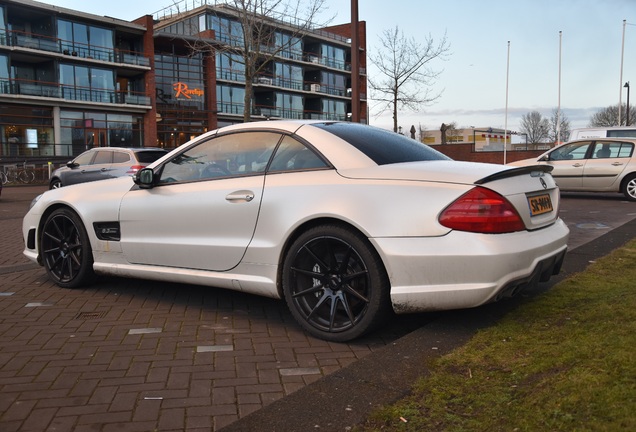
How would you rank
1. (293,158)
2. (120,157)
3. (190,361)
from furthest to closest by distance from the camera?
(120,157) → (293,158) → (190,361)

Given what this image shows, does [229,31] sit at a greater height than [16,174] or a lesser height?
greater

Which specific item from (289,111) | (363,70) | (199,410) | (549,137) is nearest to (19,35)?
(289,111)

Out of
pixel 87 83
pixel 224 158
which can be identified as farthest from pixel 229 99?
pixel 224 158

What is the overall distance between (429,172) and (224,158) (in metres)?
1.72

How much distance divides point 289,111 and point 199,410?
5605cm

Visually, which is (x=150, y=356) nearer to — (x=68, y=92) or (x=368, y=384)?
(x=368, y=384)

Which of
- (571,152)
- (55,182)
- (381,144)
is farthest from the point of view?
(55,182)

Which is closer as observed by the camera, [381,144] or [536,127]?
[381,144]

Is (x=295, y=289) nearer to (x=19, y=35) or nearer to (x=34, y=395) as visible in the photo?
(x=34, y=395)

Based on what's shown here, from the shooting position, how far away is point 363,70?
6562 cm

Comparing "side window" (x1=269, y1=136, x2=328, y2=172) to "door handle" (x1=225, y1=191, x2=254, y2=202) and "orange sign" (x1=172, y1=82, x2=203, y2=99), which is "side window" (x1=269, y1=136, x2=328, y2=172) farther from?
"orange sign" (x1=172, y1=82, x2=203, y2=99)

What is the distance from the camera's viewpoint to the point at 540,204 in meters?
3.78

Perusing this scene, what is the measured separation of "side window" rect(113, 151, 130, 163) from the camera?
14.5m

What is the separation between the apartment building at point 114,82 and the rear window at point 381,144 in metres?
27.7
